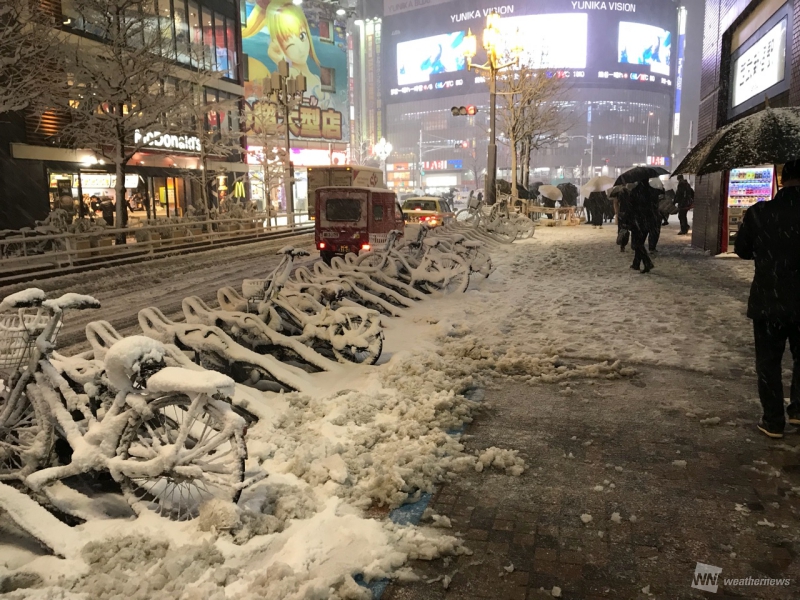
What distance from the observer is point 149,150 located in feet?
102

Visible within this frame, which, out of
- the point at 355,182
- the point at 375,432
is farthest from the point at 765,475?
the point at 355,182

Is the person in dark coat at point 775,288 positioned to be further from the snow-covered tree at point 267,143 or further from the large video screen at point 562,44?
the large video screen at point 562,44

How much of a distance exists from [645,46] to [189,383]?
131m

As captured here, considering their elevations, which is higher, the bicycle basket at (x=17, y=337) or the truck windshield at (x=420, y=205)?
the truck windshield at (x=420, y=205)

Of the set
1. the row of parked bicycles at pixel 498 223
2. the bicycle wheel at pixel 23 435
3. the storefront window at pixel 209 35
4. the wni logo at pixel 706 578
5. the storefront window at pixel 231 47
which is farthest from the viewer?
the storefront window at pixel 231 47

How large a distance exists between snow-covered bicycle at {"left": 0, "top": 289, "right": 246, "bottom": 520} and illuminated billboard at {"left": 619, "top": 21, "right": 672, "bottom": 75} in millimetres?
124387

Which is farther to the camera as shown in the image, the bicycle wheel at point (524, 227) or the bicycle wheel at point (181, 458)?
the bicycle wheel at point (524, 227)

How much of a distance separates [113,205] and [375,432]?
1109 inches

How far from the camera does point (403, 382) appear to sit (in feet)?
17.9

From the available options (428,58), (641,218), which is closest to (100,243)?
(641,218)

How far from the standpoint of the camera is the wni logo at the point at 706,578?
2740 millimetres

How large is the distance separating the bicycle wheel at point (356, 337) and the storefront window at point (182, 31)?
106 ft

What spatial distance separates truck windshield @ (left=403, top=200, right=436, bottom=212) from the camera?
26.3 meters

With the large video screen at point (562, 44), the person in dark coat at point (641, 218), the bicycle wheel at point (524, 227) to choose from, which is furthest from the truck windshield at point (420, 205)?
the large video screen at point (562, 44)
